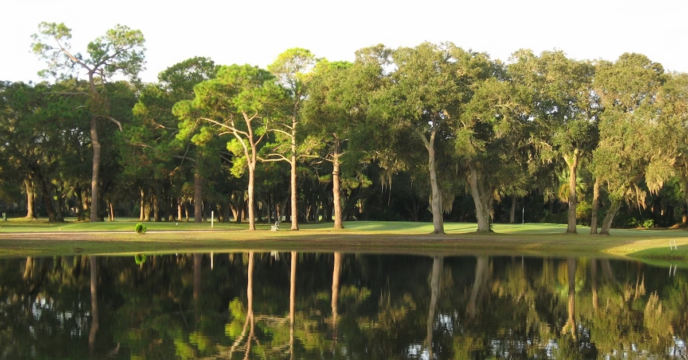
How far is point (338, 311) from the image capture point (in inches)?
738

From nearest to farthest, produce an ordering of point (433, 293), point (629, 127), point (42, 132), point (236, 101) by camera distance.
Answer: point (433, 293), point (629, 127), point (236, 101), point (42, 132)

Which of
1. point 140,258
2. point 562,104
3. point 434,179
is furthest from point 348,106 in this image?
point 140,258

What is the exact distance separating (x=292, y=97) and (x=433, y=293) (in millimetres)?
38463

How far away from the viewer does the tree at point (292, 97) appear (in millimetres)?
54188

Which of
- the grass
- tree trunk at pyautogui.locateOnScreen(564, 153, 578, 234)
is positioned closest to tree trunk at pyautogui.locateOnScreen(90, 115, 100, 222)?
the grass

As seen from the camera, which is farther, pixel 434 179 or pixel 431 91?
pixel 434 179

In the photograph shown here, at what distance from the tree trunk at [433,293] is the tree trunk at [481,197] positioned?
1449 centimetres

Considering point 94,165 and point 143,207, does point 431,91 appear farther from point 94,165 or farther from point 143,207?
point 143,207

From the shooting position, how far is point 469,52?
4838 centimetres

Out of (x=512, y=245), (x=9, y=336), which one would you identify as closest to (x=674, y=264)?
(x=512, y=245)

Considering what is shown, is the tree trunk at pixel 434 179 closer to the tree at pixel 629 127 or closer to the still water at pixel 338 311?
the tree at pixel 629 127

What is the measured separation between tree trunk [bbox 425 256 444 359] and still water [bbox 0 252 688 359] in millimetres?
66

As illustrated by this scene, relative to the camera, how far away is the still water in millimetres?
14125

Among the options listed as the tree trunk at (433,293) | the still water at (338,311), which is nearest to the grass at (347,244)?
the still water at (338,311)
